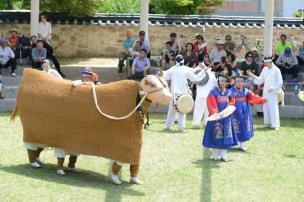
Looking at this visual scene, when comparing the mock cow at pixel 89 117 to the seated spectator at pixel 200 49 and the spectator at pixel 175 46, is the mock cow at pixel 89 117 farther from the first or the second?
the spectator at pixel 175 46

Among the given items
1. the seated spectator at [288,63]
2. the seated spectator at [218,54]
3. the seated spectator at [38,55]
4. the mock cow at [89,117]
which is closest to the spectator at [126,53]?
the seated spectator at [218,54]

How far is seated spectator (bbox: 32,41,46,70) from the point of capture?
1777cm

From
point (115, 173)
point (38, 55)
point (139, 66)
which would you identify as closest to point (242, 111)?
point (115, 173)

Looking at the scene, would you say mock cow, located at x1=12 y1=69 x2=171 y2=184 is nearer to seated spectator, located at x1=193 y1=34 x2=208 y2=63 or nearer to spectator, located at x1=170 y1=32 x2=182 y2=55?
seated spectator, located at x1=193 y1=34 x2=208 y2=63

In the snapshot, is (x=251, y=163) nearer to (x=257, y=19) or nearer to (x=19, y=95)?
(x=19, y=95)

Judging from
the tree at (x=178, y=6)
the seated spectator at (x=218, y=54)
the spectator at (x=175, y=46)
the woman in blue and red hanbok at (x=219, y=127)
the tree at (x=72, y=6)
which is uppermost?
the tree at (x=178, y=6)

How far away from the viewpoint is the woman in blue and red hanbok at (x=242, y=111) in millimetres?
13000

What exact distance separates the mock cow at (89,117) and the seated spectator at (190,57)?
7.37 meters

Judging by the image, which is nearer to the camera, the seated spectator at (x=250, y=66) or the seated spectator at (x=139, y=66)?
the seated spectator at (x=250, y=66)

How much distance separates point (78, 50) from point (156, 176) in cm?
1243

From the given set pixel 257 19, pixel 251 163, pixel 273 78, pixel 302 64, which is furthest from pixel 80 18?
pixel 251 163

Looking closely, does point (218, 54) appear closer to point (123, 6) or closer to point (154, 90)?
point (154, 90)

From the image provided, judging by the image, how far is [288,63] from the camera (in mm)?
18484

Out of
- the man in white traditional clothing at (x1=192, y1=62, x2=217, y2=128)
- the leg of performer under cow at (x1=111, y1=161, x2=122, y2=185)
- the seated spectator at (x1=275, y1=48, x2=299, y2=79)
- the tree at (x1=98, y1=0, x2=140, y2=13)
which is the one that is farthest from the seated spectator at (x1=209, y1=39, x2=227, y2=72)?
the tree at (x1=98, y1=0, x2=140, y2=13)
